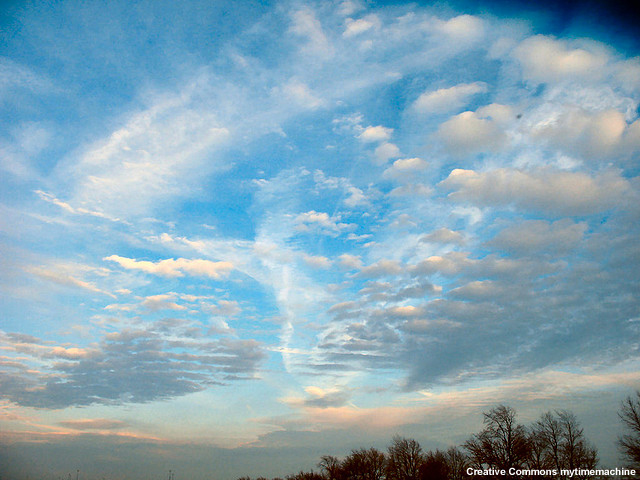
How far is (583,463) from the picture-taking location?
67.6 m

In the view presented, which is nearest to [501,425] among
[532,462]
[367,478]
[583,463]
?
[532,462]

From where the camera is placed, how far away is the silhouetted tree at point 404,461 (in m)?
101

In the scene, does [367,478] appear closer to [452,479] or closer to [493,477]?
[452,479]

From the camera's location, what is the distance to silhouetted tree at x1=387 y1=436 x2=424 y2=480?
101 metres

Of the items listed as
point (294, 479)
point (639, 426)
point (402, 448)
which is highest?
point (639, 426)

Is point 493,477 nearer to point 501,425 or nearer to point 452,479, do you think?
point 501,425

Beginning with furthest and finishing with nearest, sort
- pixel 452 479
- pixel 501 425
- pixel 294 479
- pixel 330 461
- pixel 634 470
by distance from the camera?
pixel 294 479
pixel 330 461
pixel 452 479
pixel 501 425
pixel 634 470

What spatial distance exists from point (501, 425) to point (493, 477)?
34.3 ft

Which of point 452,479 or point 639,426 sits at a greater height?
point 639,426

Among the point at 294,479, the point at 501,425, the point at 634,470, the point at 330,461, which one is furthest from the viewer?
the point at 294,479

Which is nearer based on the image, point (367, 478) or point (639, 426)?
point (639, 426)

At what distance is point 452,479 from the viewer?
10112 centimetres

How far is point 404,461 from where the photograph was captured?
335 ft

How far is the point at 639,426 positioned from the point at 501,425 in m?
18.3
